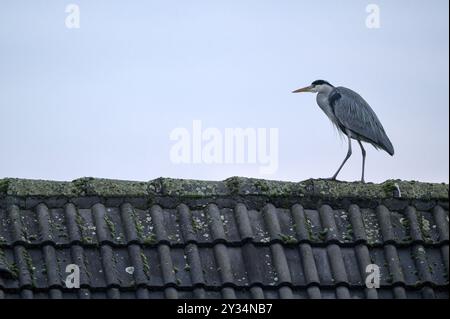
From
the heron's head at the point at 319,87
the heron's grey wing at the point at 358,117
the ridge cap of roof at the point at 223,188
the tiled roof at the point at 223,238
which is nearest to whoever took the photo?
the tiled roof at the point at 223,238

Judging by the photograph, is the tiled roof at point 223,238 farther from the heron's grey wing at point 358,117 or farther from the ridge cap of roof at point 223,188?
the heron's grey wing at point 358,117

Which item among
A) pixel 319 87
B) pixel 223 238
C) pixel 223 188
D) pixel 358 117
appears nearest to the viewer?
pixel 223 238

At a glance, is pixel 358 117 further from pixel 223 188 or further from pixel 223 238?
pixel 223 238

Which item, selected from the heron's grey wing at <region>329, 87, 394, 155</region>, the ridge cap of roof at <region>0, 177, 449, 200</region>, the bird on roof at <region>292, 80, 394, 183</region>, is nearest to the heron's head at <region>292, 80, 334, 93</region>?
the bird on roof at <region>292, 80, 394, 183</region>

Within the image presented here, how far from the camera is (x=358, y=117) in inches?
433

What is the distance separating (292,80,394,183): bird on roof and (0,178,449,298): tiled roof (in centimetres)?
354

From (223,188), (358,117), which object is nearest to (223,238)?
(223,188)

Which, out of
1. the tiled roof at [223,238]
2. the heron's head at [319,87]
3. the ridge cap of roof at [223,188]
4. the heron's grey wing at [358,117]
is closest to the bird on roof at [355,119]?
the heron's grey wing at [358,117]

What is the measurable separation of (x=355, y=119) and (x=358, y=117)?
50mm

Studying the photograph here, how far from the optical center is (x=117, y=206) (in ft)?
22.8

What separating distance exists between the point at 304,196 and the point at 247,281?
3.08 ft

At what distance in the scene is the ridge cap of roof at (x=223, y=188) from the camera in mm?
6945

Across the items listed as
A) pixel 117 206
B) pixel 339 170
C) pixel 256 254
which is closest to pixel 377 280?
pixel 256 254
